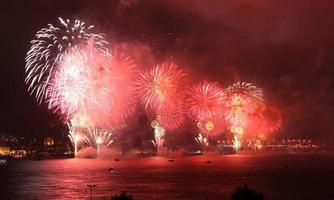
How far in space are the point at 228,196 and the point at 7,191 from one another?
31.5m

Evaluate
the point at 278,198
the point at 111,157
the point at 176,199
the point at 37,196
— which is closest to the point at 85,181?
the point at 37,196

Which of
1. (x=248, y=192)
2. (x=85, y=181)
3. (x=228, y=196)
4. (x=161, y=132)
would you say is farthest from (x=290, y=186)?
(x=161, y=132)

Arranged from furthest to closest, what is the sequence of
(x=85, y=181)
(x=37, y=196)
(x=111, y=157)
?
(x=111, y=157), (x=85, y=181), (x=37, y=196)

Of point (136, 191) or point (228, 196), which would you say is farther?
point (136, 191)

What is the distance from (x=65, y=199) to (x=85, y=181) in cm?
2696

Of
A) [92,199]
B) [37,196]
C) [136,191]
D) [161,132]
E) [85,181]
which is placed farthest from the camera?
[161,132]

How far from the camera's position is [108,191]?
69.7 metres

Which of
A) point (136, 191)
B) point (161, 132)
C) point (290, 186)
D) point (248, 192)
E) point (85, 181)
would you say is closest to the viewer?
point (248, 192)

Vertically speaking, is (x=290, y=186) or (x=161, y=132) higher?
(x=161, y=132)

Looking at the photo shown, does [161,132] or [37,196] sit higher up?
[161,132]

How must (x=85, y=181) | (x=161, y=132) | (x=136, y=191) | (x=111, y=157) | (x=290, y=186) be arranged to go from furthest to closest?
(x=111, y=157) → (x=161, y=132) → (x=85, y=181) → (x=290, y=186) → (x=136, y=191)

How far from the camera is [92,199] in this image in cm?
6044

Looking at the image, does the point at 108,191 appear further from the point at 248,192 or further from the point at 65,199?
the point at 248,192

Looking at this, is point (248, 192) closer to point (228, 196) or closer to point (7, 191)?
point (228, 196)
